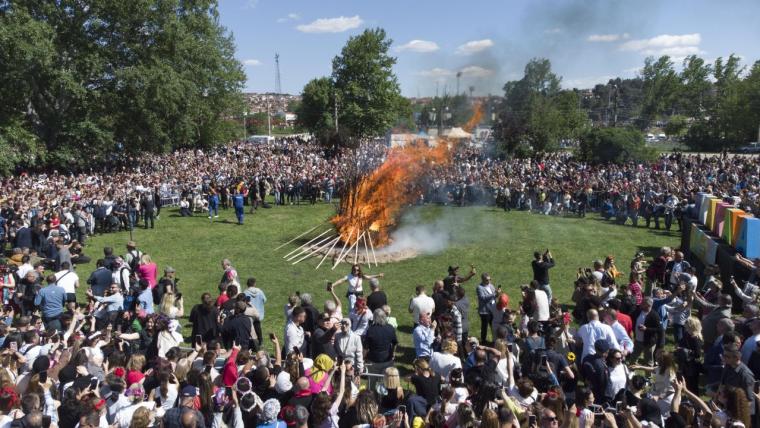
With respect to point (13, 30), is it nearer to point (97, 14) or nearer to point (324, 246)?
point (97, 14)

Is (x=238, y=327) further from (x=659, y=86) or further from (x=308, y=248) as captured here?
(x=659, y=86)

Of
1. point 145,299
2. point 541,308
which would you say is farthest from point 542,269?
point 145,299

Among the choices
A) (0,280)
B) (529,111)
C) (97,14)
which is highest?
(97,14)

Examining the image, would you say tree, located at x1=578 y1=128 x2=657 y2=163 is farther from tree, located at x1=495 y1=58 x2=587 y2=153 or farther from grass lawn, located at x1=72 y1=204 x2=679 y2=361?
grass lawn, located at x1=72 y1=204 x2=679 y2=361

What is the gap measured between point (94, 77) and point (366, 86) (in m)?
31.2

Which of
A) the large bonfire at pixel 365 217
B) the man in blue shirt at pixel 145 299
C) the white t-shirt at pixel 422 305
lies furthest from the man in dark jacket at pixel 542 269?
the man in blue shirt at pixel 145 299

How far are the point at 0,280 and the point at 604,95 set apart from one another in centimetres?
13895

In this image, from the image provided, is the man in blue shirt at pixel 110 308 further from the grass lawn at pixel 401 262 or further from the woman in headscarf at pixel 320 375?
the woman in headscarf at pixel 320 375

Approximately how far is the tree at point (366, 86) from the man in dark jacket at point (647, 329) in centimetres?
5168

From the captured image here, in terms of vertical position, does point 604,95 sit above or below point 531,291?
above

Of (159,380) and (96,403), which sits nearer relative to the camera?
(96,403)

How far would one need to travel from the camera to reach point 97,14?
34906 millimetres

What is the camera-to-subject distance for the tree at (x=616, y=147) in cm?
4006

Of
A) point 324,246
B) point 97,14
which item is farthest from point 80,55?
point 324,246
